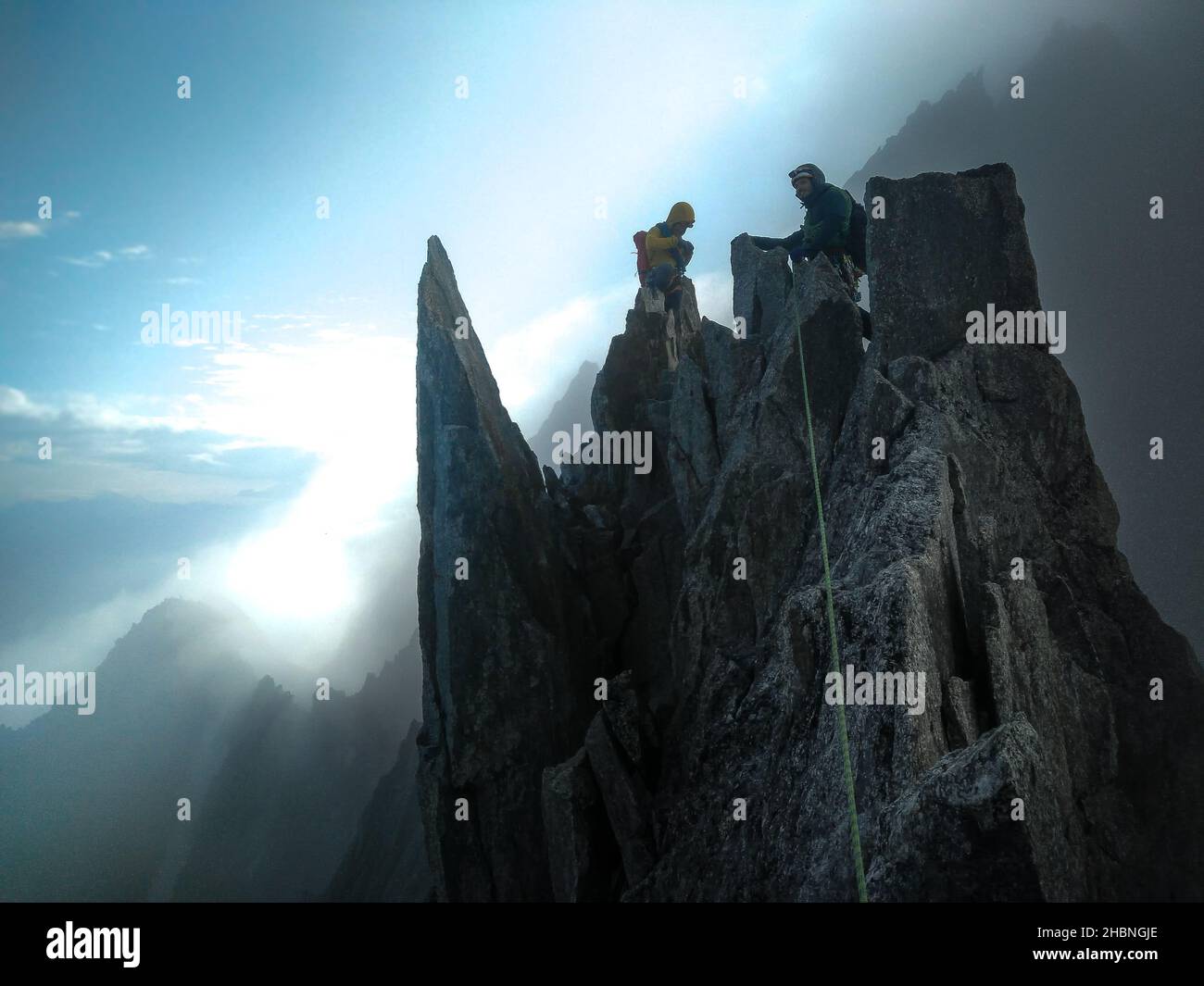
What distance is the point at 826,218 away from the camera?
2370 cm

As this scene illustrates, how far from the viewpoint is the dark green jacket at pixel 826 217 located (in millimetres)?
23469

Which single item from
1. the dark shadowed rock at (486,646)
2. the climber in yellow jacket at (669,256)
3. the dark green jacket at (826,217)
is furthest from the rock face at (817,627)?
the climber in yellow jacket at (669,256)

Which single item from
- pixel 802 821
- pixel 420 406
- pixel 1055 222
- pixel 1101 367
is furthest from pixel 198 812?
pixel 1055 222

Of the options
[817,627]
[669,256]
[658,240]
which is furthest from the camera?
[669,256]

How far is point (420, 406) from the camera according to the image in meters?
30.1

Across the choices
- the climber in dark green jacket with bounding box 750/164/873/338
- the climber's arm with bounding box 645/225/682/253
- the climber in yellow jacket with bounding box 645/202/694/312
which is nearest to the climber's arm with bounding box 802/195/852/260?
the climber in dark green jacket with bounding box 750/164/873/338

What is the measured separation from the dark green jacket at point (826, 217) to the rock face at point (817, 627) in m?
2.05

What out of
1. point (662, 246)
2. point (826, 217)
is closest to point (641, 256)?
point (662, 246)

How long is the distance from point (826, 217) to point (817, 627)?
17.0 metres

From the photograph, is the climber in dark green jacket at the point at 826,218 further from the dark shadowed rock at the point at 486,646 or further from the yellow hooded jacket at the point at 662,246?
the dark shadowed rock at the point at 486,646

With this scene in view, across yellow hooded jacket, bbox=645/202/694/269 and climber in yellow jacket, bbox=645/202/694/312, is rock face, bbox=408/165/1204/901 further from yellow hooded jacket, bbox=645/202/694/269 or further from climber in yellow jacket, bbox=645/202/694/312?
yellow hooded jacket, bbox=645/202/694/269

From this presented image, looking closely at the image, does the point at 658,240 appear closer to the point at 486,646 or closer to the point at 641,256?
the point at 641,256

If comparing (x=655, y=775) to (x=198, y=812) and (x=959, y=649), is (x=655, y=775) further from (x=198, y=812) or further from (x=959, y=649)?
(x=198, y=812)
